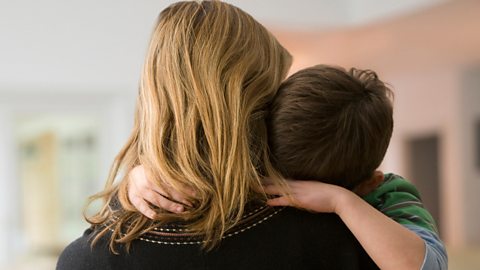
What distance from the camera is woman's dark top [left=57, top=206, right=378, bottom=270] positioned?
937 mm

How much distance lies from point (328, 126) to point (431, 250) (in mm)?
194

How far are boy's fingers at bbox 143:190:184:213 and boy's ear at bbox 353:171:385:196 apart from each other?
0.79ft

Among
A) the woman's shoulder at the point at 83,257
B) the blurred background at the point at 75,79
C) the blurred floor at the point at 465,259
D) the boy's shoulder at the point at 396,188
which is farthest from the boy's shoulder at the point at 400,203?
the blurred floor at the point at 465,259

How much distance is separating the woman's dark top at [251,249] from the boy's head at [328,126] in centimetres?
7

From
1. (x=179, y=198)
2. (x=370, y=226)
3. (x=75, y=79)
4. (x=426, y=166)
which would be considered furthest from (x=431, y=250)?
(x=426, y=166)

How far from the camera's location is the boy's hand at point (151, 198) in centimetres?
95

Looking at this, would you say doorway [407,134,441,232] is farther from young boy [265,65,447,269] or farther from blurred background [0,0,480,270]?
young boy [265,65,447,269]

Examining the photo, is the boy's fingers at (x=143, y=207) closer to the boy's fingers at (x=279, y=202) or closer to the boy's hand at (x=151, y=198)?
the boy's hand at (x=151, y=198)

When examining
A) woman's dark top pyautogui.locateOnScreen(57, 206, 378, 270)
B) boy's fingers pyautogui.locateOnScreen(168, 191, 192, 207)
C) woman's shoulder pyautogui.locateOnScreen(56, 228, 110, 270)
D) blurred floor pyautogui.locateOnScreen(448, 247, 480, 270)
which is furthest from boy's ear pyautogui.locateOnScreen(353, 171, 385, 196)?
blurred floor pyautogui.locateOnScreen(448, 247, 480, 270)

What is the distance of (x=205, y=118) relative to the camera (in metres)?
0.93

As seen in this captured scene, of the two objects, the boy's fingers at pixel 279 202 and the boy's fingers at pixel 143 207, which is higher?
the boy's fingers at pixel 279 202

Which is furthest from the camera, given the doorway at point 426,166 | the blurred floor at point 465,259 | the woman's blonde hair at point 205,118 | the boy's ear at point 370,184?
the doorway at point 426,166

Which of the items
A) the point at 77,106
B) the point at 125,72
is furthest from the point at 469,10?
the point at 77,106

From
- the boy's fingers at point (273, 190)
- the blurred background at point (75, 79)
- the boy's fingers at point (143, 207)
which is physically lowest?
the blurred background at point (75, 79)
